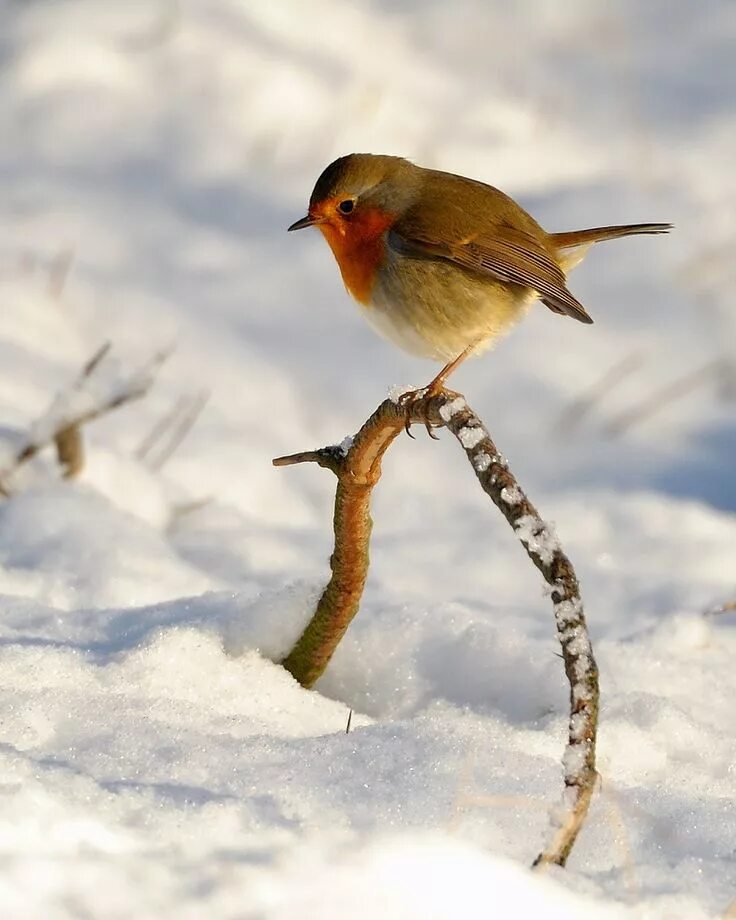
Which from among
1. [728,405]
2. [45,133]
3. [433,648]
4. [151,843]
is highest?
[45,133]

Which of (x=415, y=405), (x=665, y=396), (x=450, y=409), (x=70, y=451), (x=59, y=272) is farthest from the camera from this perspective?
(x=59, y=272)

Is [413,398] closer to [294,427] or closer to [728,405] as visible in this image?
[294,427]

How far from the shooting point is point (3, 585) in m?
3.16

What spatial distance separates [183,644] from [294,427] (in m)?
2.35

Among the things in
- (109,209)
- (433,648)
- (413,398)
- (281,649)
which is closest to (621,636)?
(433,648)

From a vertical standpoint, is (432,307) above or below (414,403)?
above

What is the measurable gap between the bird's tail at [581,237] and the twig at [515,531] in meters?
1.23

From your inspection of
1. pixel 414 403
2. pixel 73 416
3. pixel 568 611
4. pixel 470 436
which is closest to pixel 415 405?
pixel 414 403

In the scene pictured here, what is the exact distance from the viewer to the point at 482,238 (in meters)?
3.24

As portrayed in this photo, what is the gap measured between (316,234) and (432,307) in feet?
9.86

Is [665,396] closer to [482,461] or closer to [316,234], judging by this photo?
[316,234]

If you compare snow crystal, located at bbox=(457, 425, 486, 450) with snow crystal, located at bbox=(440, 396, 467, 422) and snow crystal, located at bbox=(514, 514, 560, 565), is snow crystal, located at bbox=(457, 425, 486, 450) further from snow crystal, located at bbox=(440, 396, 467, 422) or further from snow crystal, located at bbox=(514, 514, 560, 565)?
snow crystal, located at bbox=(514, 514, 560, 565)

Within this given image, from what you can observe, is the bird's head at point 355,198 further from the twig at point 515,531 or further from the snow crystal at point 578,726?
the snow crystal at point 578,726

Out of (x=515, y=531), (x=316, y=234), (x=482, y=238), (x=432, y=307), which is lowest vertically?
(x=515, y=531)
